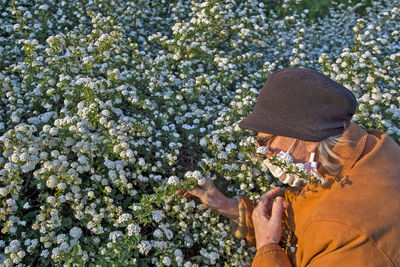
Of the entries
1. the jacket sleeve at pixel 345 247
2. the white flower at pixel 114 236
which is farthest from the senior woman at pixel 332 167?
the white flower at pixel 114 236

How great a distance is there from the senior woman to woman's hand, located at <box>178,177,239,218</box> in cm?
58

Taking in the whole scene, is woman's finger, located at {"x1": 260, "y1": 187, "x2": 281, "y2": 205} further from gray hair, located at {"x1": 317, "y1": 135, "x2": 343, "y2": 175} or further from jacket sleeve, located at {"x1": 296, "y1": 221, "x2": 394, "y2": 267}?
jacket sleeve, located at {"x1": 296, "y1": 221, "x2": 394, "y2": 267}

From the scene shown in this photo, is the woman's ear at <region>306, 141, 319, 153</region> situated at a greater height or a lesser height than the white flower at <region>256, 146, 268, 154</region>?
greater

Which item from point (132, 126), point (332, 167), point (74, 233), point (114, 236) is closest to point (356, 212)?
point (332, 167)

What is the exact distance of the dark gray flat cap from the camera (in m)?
1.99

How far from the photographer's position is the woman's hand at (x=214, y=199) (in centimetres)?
279

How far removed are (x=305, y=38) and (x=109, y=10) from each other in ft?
10.8

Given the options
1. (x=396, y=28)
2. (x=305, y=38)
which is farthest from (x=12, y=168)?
(x=396, y=28)

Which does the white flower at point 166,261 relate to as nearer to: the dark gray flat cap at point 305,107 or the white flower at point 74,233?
the white flower at point 74,233

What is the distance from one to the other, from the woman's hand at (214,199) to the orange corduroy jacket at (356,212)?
A: 608mm

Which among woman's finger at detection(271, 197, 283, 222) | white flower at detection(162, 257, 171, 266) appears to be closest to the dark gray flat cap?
woman's finger at detection(271, 197, 283, 222)

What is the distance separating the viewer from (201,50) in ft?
14.6

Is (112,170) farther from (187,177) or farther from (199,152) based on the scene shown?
(199,152)

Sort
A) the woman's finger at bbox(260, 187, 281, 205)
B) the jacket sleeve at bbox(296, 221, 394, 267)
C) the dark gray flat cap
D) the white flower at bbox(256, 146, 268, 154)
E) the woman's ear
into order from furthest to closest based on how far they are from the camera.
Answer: the woman's finger at bbox(260, 187, 281, 205) → the white flower at bbox(256, 146, 268, 154) → the woman's ear → the dark gray flat cap → the jacket sleeve at bbox(296, 221, 394, 267)
